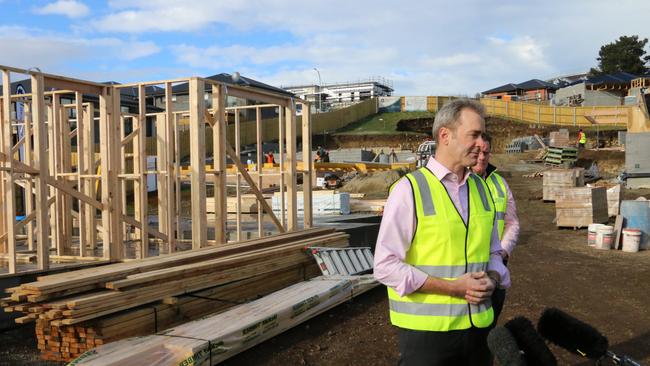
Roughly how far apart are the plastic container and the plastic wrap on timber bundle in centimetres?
680

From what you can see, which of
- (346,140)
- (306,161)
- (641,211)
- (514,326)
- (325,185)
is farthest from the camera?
(346,140)

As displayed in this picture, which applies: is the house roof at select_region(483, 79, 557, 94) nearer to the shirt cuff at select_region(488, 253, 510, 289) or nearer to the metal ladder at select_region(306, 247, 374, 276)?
the metal ladder at select_region(306, 247, 374, 276)

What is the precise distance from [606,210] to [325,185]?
10.9 m

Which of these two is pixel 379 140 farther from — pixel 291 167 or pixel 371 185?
pixel 291 167

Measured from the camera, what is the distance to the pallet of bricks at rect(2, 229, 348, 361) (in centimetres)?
518

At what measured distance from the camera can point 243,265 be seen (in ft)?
23.4

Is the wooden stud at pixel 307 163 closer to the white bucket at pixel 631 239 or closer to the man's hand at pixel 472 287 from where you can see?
the white bucket at pixel 631 239

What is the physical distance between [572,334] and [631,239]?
31.8ft

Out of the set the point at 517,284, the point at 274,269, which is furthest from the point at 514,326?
the point at 517,284

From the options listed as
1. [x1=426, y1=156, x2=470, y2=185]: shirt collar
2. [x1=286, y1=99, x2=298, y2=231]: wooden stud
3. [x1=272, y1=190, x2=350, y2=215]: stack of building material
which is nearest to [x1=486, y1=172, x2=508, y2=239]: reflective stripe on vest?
[x1=426, y1=156, x2=470, y2=185]: shirt collar

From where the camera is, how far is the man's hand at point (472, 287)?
8.25ft

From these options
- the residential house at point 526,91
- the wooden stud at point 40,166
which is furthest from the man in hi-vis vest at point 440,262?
the residential house at point 526,91

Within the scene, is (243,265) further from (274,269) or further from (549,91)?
(549,91)

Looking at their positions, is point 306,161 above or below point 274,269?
above
